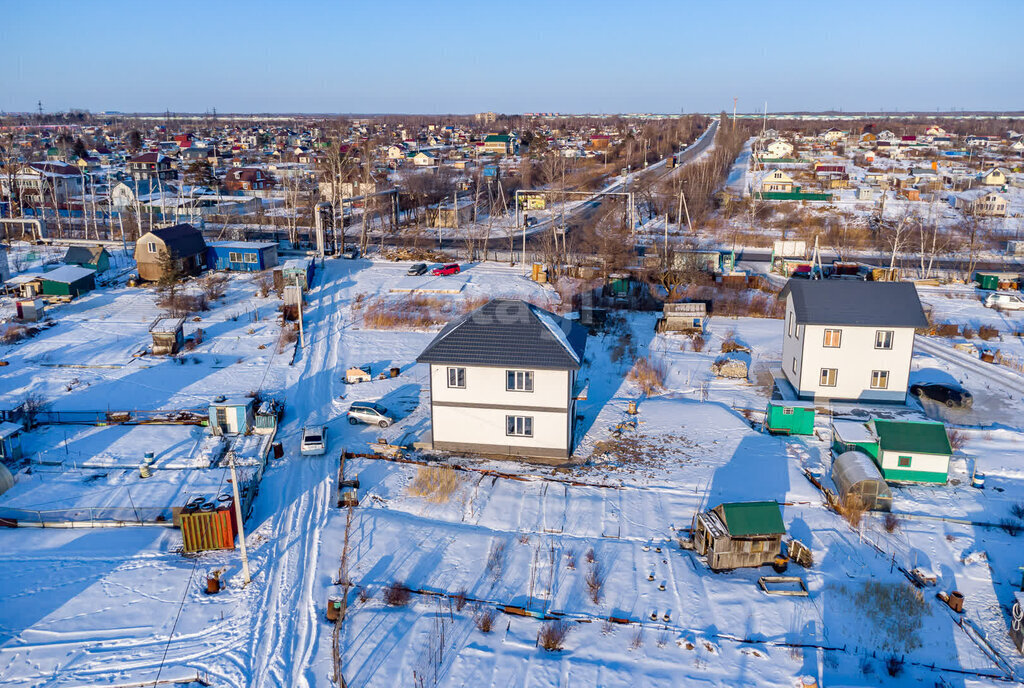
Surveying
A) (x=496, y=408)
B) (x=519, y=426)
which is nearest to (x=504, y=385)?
(x=496, y=408)

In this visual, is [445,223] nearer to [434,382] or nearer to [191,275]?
[191,275]

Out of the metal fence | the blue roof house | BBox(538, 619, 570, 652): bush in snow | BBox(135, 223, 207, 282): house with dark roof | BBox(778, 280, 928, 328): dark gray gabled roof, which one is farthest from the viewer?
the blue roof house

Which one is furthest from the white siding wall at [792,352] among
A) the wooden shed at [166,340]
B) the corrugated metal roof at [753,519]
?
the wooden shed at [166,340]

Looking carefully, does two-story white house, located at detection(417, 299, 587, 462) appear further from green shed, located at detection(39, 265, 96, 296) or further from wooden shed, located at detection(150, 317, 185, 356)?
green shed, located at detection(39, 265, 96, 296)

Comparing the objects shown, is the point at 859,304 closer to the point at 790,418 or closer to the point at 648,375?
the point at 790,418

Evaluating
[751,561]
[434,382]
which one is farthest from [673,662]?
[434,382]

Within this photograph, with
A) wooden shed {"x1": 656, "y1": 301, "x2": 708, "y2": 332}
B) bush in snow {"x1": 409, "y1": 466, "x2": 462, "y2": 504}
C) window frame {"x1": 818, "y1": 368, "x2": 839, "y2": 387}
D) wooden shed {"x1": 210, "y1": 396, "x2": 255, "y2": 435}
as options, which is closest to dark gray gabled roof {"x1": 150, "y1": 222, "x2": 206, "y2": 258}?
wooden shed {"x1": 210, "y1": 396, "x2": 255, "y2": 435}

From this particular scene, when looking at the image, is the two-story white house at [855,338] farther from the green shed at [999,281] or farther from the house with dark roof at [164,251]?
the house with dark roof at [164,251]
